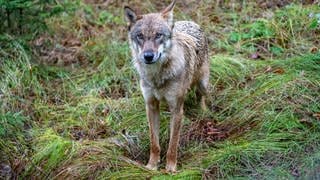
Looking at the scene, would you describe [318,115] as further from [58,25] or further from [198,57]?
[58,25]

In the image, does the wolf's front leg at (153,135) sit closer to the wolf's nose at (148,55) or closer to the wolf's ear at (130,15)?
the wolf's nose at (148,55)

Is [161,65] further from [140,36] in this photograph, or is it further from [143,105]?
[143,105]

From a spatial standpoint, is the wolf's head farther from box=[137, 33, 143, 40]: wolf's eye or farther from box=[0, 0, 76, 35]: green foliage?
box=[0, 0, 76, 35]: green foliage

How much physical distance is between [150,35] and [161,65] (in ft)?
1.28

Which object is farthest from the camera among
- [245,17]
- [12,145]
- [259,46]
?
[245,17]

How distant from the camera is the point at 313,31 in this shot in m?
8.59

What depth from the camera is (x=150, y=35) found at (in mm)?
5746

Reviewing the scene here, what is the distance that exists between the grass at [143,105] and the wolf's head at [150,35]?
1211 mm

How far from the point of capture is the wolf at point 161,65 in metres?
5.78

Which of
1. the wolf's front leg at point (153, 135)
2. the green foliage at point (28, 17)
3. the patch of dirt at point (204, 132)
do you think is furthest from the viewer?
the green foliage at point (28, 17)

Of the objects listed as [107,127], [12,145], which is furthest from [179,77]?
[12,145]

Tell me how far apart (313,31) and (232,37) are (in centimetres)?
118

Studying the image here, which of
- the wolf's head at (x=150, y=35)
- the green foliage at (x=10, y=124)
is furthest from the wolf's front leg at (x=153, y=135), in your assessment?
the green foliage at (x=10, y=124)

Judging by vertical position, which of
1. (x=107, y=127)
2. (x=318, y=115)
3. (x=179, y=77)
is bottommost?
(x=107, y=127)
